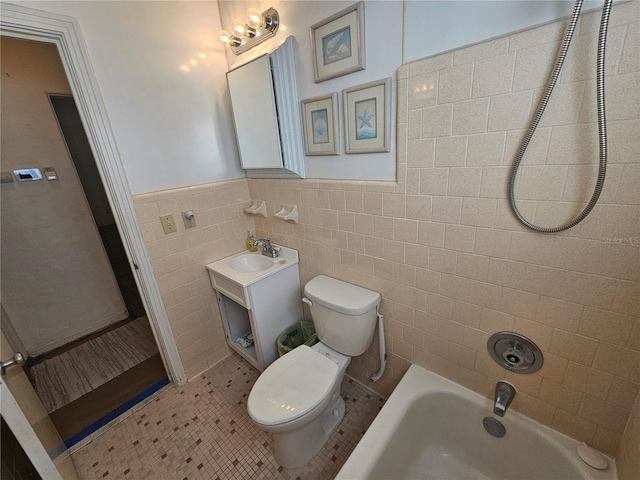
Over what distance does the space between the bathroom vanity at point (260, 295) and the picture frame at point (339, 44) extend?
105 centimetres

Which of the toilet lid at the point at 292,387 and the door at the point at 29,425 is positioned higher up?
the door at the point at 29,425

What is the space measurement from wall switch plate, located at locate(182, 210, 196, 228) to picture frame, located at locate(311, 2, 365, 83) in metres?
1.07

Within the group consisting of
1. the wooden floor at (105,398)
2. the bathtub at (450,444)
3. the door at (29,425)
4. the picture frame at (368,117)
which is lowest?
Result: the wooden floor at (105,398)

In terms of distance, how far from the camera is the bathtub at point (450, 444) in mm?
986

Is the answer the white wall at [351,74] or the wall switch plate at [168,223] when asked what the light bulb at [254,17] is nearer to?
the white wall at [351,74]

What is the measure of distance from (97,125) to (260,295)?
3.87ft

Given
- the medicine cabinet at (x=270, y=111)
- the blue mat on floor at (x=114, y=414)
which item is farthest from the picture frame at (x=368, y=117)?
the blue mat on floor at (x=114, y=414)

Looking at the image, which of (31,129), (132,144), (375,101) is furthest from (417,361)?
(31,129)

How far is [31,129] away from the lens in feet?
6.28

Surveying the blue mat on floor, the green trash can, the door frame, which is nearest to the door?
the blue mat on floor

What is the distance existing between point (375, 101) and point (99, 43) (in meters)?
1.33

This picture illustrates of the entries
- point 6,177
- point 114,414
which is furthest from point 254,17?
point 114,414

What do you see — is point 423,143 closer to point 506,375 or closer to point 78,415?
point 506,375

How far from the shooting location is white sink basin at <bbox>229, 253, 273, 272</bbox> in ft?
6.01
